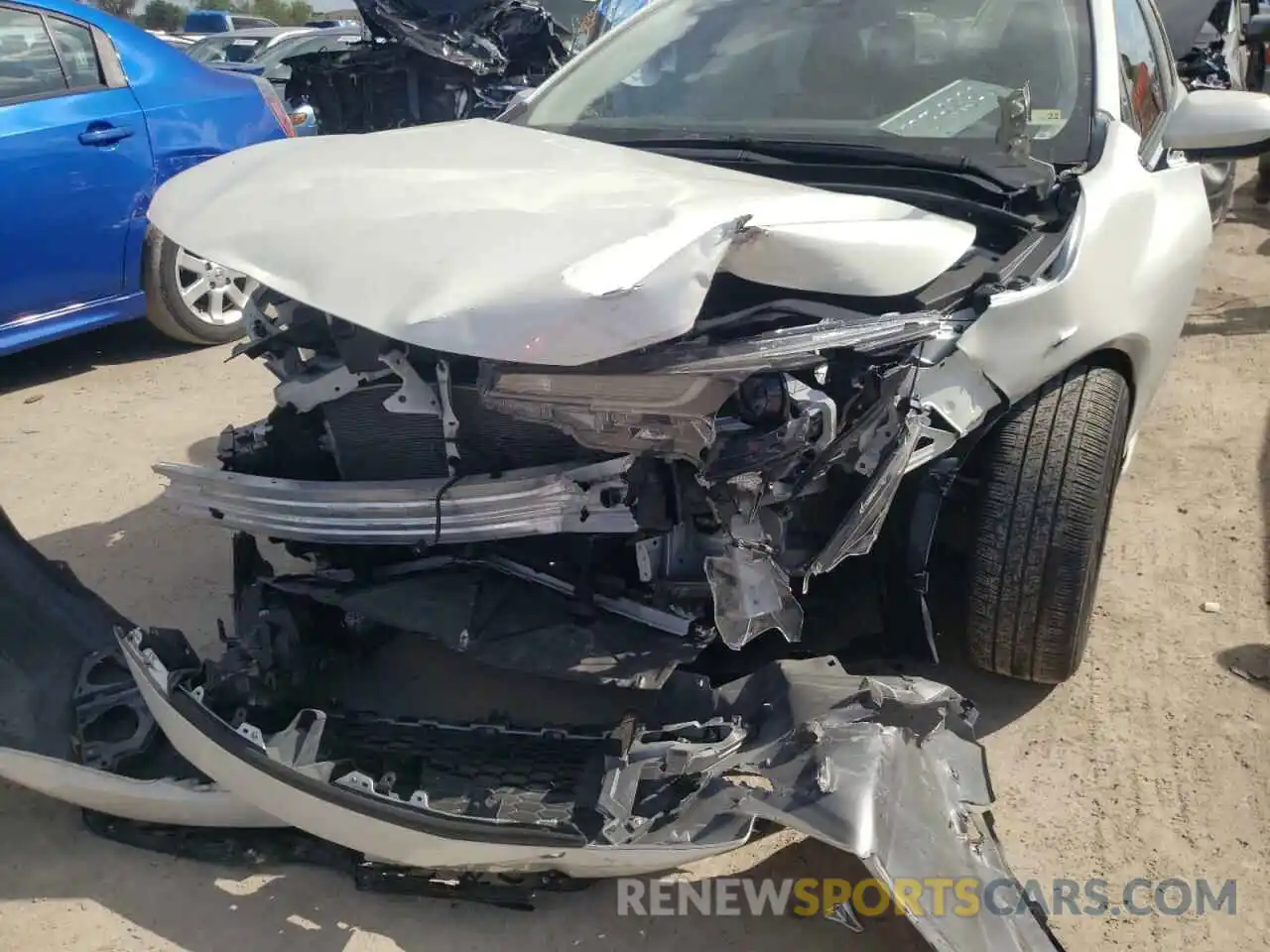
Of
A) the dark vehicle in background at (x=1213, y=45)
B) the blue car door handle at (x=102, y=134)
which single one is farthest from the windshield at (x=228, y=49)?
the dark vehicle in background at (x=1213, y=45)

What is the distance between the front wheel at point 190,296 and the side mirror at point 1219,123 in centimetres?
382

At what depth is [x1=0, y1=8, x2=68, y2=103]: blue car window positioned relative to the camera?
4.45m

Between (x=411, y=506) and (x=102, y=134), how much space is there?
3.37 metres

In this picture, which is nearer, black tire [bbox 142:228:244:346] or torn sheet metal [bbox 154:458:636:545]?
torn sheet metal [bbox 154:458:636:545]

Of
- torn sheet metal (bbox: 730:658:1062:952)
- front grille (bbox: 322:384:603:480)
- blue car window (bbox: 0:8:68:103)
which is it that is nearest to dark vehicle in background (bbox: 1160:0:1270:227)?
torn sheet metal (bbox: 730:658:1062:952)

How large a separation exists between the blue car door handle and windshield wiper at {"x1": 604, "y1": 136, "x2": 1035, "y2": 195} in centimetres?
279

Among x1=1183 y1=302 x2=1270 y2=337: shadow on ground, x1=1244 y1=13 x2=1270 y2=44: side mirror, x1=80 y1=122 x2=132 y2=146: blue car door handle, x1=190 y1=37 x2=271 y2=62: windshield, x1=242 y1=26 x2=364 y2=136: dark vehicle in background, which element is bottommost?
x1=1183 y1=302 x2=1270 y2=337: shadow on ground

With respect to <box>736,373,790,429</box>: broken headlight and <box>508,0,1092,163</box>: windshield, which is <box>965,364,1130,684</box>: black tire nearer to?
<box>508,0,1092,163</box>: windshield

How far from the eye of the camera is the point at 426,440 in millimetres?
2355

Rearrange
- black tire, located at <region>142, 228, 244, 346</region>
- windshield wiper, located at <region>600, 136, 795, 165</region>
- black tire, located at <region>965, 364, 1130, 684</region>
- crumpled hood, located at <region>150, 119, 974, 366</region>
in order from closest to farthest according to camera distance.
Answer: crumpled hood, located at <region>150, 119, 974, 366</region> → black tire, located at <region>965, 364, 1130, 684</region> → windshield wiper, located at <region>600, 136, 795, 165</region> → black tire, located at <region>142, 228, 244, 346</region>

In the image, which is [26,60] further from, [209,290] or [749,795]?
[749,795]

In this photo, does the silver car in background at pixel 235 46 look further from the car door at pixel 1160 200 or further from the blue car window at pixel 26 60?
the car door at pixel 1160 200

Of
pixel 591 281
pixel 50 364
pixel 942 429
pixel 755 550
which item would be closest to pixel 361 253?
pixel 591 281

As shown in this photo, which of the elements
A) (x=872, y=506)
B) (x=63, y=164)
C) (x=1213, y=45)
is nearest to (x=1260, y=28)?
(x=1213, y=45)
